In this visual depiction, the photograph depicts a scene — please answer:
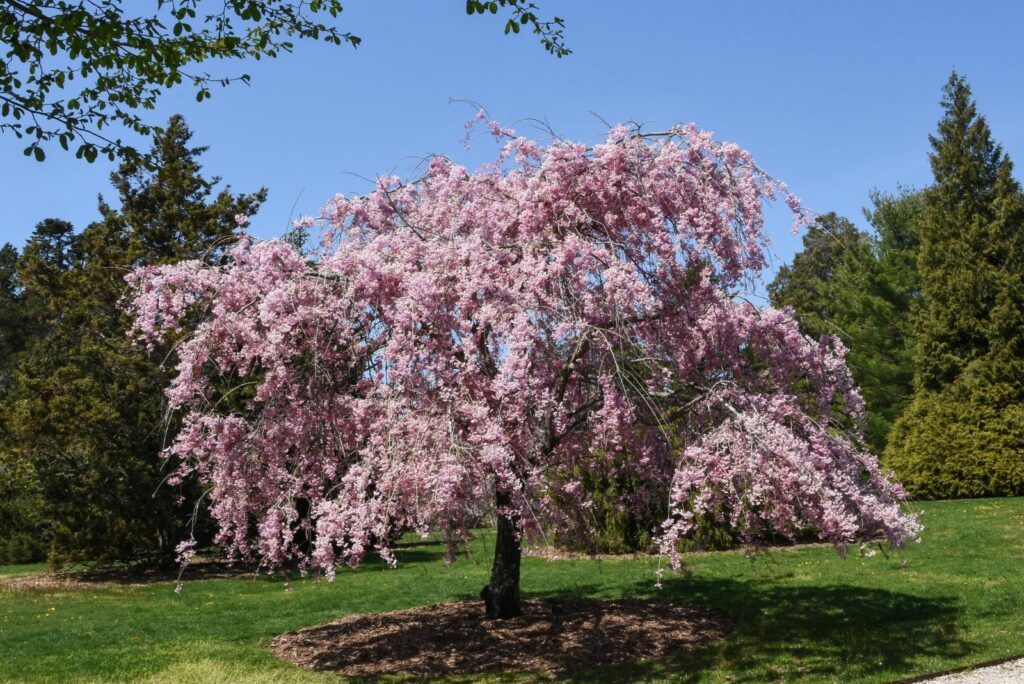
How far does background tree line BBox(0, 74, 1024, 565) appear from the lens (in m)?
16.9

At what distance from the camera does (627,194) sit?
8.41m

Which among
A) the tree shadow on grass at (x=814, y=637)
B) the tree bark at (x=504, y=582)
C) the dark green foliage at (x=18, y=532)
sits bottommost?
the tree shadow on grass at (x=814, y=637)

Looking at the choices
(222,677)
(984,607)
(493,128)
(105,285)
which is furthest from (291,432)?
(105,285)

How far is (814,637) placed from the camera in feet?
28.8

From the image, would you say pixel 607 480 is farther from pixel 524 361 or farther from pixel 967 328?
pixel 967 328

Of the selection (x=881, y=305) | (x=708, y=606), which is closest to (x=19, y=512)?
(x=708, y=606)

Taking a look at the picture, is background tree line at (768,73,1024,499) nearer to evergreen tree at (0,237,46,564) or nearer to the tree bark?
the tree bark

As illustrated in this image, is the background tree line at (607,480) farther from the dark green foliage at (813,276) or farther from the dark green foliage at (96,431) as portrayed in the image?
the dark green foliage at (813,276)

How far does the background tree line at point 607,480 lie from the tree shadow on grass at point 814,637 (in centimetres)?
193

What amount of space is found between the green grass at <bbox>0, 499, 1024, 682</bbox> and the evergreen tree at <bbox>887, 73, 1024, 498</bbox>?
3.10 meters

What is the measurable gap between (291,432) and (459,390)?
184 centimetres

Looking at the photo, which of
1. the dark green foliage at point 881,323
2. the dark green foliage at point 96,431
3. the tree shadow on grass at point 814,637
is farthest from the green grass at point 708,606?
the dark green foliage at point 881,323

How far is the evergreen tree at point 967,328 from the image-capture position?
65.8ft

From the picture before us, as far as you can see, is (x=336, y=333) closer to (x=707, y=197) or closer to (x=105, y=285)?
Result: (x=707, y=197)
